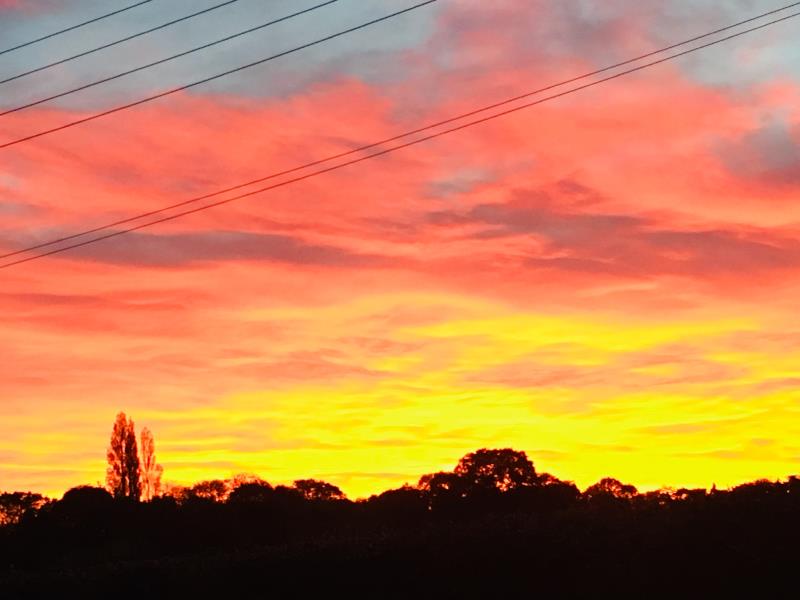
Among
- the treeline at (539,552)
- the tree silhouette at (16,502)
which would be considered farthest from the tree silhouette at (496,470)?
the tree silhouette at (16,502)

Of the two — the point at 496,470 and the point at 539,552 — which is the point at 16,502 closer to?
the point at 496,470

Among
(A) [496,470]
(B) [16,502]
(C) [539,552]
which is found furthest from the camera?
(B) [16,502]

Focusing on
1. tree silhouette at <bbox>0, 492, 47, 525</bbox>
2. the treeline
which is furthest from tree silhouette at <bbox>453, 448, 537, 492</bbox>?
tree silhouette at <bbox>0, 492, 47, 525</bbox>

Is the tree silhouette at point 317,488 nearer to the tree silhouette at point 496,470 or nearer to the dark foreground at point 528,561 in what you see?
the tree silhouette at point 496,470

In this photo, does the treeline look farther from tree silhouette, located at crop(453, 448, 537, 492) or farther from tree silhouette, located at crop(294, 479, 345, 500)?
tree silhouette, located at crop(294, 479, 345, 500)

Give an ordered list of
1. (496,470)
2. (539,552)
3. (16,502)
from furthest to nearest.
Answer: (16,502), (496,470), (539,552)

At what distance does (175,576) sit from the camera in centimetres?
3744

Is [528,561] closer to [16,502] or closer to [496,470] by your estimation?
[496,470]

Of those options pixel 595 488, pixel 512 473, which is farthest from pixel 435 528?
pixel 595 488

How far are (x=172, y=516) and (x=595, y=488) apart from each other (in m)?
37.0

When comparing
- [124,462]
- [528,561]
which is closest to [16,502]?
[124,462]

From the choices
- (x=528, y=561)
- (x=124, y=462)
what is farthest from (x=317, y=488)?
(x=528, y=561)

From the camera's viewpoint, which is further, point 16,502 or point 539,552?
point 16,502

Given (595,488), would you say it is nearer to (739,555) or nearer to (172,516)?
(172,516)
